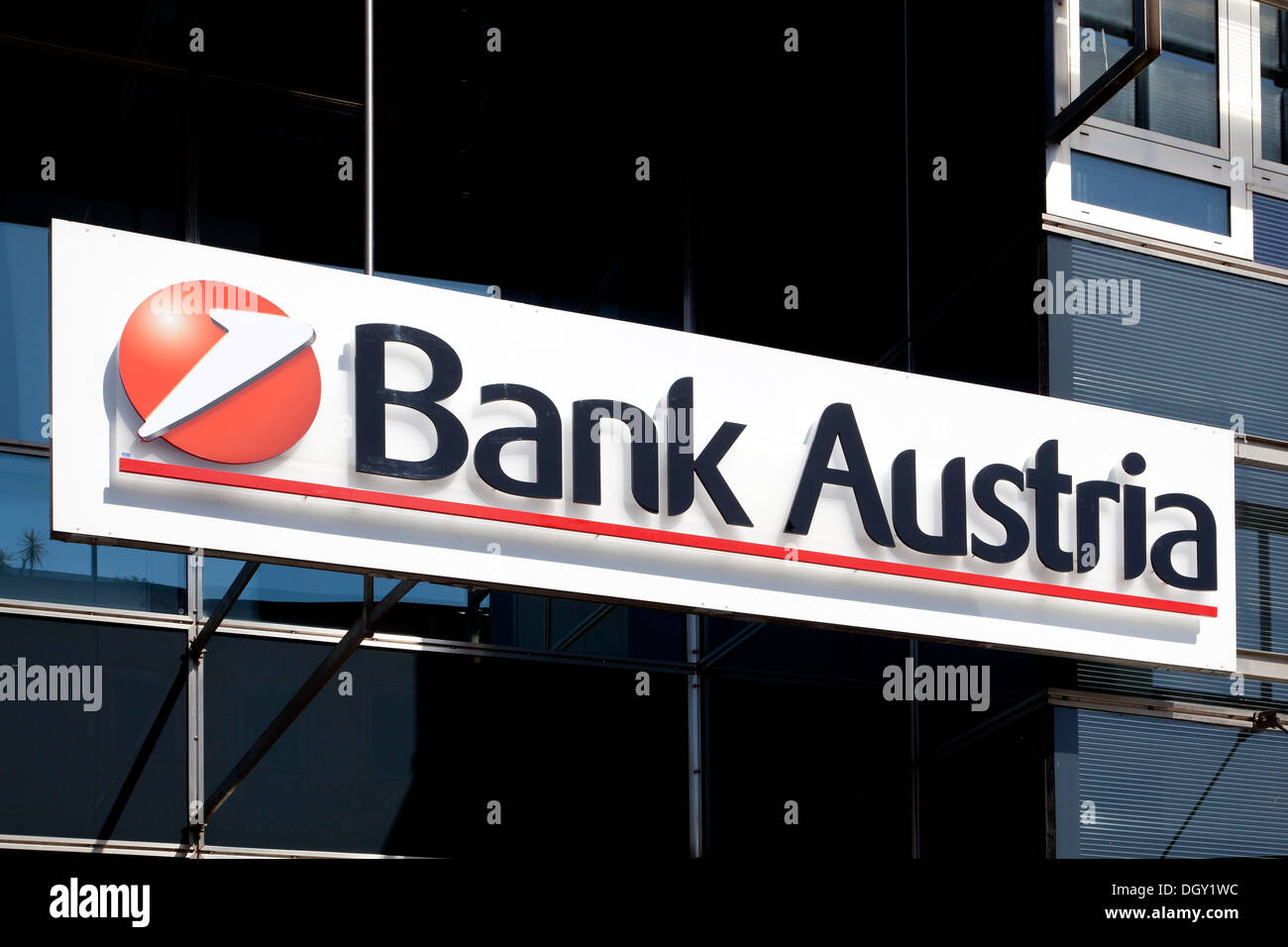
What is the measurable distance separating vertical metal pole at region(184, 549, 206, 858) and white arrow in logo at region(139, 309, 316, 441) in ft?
6.68

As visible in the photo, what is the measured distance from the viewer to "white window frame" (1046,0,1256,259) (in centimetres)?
926

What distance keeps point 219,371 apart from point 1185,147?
4925 mm

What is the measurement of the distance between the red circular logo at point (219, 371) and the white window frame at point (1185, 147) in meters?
3.70

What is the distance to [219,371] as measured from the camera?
7.87 metres

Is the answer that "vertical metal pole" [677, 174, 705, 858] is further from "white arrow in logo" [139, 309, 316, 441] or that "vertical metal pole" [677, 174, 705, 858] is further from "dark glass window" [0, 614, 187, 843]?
"white arrow in logo" [139, 309, 316, 441]

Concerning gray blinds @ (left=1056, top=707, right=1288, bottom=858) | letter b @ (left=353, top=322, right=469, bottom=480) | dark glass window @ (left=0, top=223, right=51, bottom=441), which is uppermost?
dark glass window @ (left=0, top=223, right=51, bottom=441)

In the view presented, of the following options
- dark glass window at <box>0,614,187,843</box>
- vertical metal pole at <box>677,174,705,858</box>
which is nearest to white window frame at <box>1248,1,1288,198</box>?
vertical metal pole at <box>677,174,705,858</box>

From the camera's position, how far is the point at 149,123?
11.1 metres

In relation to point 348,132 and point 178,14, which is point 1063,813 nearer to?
point 348,132

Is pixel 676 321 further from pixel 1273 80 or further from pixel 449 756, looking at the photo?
pixel 1273 80

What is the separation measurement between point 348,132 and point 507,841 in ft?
14.5

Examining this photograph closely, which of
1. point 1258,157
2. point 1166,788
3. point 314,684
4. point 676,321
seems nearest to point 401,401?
point 314,684

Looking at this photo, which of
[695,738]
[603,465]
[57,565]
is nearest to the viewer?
[603,465]
